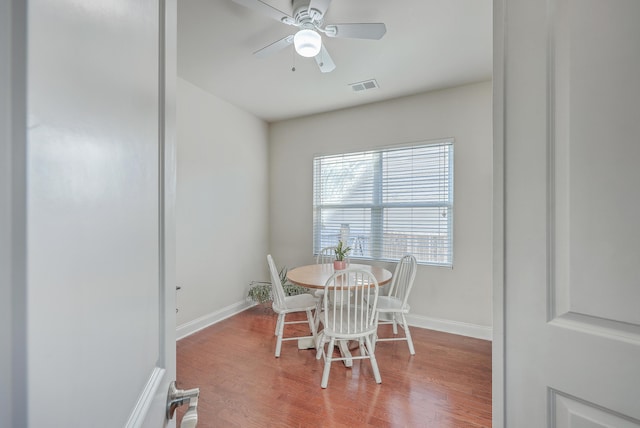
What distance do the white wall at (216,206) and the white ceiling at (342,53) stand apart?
360mm

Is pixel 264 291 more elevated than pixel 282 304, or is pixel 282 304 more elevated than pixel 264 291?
pixel 282 304

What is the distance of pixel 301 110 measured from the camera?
3781 millimetres

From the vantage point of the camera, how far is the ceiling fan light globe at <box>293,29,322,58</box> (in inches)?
71.6

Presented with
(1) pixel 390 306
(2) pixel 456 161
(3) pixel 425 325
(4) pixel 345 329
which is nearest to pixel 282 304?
(4) pixel 345 329

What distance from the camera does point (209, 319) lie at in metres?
3.25

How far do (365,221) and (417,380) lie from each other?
1868mm

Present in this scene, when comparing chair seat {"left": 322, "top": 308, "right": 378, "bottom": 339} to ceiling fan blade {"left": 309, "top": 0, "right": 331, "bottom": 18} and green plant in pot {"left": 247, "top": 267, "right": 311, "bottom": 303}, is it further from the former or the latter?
ceiling fan blade {"left": 309, "top": 0, "right": 331, "bottom": 18}

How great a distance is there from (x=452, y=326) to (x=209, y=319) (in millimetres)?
2703
